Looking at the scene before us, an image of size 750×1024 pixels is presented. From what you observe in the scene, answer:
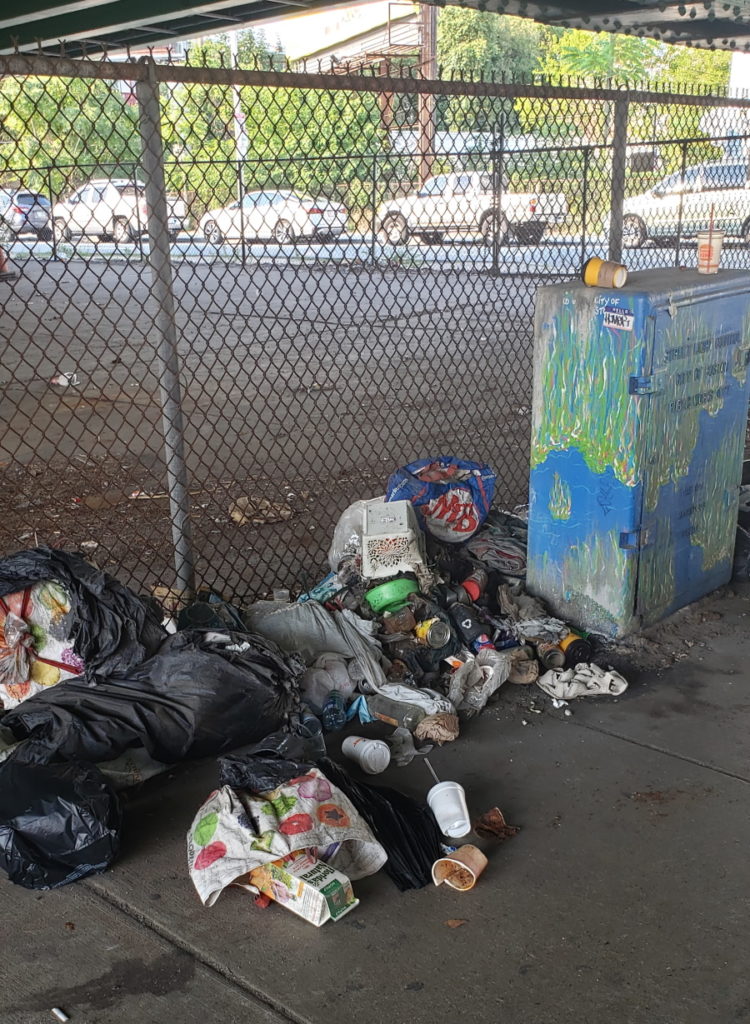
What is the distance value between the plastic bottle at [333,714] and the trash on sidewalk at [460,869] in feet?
2.94

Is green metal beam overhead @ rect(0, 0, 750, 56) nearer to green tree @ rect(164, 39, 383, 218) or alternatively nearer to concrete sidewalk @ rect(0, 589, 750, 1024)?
green tree @ rect(164, 39, 383, 218)

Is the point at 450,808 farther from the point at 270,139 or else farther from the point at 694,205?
the point at 694,205

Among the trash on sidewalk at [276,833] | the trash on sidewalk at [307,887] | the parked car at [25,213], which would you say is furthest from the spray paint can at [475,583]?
the parked car at [25,213]

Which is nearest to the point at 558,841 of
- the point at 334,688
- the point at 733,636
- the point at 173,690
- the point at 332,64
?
the point at 334,688

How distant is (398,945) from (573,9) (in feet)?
22.4

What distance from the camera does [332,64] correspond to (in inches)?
162

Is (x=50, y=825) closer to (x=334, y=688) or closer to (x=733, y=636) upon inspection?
(x=334, y=688)

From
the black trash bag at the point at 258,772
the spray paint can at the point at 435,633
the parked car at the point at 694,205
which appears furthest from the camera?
the parked car at the point at 694,205

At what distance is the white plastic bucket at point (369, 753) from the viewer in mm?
3332

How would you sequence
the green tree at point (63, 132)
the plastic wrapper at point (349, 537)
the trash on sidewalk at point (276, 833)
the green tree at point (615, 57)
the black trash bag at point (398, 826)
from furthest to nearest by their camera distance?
the green tree at point (615, 57) < the plastic wrapper at point (349, 537) < the green tree at point (63, 132) < the black trash bag at point (398, 826) < the trash on sidewalk at point (276, 833)

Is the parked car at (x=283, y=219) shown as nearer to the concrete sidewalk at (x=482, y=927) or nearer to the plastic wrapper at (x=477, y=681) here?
the plastic wrapper at (x=477, y=681)

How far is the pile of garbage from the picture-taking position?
2762 millimetres

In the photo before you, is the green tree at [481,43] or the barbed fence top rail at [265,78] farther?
the green tree at [481,43]

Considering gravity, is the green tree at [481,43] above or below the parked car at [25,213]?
above
